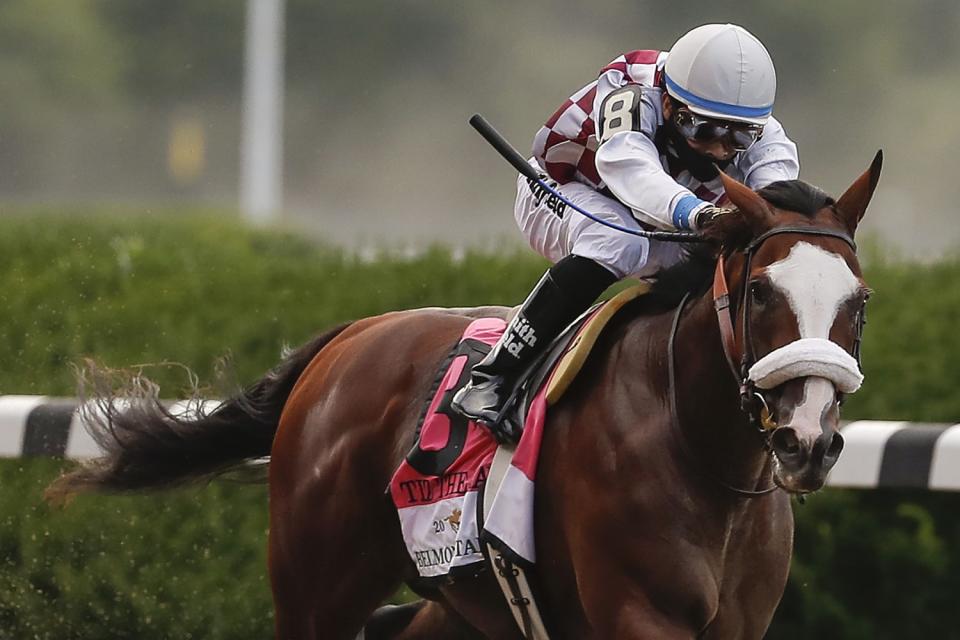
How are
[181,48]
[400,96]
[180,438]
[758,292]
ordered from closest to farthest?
[758,292] < [180,438] < [400,96] < [181,48]

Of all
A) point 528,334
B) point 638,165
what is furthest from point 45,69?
point 638,165

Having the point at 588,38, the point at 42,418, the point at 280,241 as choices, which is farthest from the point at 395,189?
the point at 42,418

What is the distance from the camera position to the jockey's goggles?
373cm

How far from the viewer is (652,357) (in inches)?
147

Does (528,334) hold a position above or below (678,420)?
above

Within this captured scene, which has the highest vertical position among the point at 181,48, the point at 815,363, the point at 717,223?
the point at 181,48

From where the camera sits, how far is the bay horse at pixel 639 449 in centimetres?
317

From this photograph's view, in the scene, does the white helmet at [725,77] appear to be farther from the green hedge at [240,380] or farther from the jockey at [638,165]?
the green hedge at [240,380]

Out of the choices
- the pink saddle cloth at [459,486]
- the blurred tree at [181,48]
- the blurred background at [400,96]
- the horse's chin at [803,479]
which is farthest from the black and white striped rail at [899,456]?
the blurred tree at [181,48]

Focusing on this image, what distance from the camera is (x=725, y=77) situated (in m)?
3.65

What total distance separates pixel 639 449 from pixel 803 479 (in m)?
0.63

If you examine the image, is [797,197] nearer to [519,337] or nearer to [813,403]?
[813,403]

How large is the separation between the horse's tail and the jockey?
1.12 metres

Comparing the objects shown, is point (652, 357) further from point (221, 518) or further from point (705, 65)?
point (221, 518)
